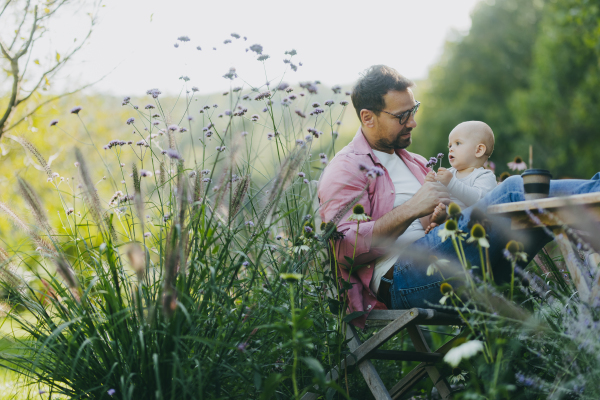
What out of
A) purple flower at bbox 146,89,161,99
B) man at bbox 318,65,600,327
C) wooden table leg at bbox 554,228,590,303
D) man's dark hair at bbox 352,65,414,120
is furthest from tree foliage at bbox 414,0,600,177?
purple flower at bbox 146,89,161,99

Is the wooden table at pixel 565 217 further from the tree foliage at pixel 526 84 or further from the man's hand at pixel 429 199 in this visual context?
the tree foliage at pixel 526 84

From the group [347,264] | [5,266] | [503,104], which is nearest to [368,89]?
[347,264]

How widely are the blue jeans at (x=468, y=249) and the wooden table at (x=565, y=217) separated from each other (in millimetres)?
190

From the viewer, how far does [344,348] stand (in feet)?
7.76

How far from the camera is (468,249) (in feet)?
7.66

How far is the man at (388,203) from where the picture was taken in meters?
2.32

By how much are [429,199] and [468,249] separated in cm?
29

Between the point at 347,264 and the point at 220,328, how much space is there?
0.76 metres

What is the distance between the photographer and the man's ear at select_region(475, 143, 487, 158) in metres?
3.02

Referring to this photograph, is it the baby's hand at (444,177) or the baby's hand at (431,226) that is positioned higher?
the baby's hand at (444,177)

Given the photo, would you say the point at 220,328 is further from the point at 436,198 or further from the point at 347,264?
the point at 436,198

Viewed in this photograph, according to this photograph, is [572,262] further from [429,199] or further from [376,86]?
[376,86]

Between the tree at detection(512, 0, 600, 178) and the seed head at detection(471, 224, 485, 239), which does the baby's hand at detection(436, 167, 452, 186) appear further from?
the tree at detection(512, 0, 600, 178)

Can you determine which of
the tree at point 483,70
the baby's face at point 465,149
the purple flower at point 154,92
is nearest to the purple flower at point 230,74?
the purple flower at point 154,92
